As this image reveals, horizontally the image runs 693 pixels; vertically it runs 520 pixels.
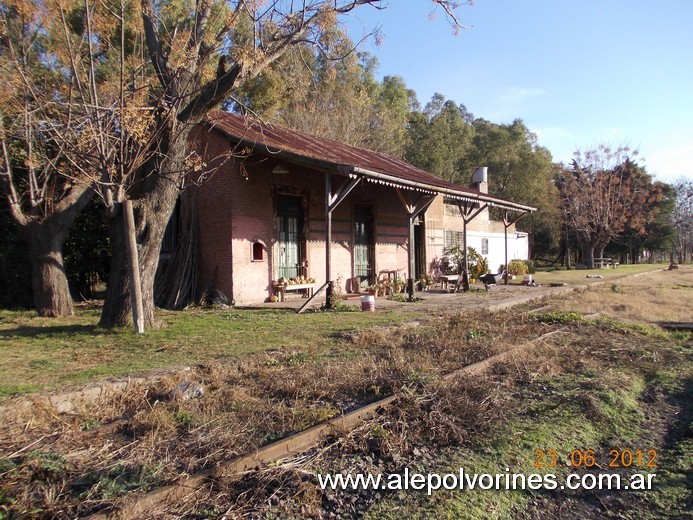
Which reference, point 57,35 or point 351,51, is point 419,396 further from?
point 57,35

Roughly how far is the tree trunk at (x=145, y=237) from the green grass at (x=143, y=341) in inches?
17.4

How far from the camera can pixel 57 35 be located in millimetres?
10281

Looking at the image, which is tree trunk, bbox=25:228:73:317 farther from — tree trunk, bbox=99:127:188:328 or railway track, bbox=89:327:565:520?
railway track, bbox=89:327:565:520

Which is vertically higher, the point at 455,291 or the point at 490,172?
the point at 490,172

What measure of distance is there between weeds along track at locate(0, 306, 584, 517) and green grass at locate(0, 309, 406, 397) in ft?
2.56

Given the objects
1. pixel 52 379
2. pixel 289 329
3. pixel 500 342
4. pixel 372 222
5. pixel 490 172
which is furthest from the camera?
pixel 490 172

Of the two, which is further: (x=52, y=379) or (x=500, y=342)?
(x=500, y=342)

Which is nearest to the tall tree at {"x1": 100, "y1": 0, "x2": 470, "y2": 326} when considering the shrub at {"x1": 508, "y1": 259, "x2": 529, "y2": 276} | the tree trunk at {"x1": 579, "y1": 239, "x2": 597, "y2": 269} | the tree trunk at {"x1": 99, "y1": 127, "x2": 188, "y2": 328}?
the tree trunk at {"x1": 99, "y1": 127, "x2": 188, "y2": 328}

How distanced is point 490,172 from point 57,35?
36.9m

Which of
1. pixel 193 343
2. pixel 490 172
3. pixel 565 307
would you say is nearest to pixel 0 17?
pixel 193 343

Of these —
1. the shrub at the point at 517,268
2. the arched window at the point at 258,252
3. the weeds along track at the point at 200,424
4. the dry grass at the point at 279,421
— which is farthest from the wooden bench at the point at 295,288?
the shrub at the point at 517,268

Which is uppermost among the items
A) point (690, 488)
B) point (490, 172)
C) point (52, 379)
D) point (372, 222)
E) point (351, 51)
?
point (490, 172)

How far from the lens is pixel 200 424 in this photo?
4324 mm

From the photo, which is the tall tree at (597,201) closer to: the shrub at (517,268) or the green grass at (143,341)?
the shrub at (517,268)
